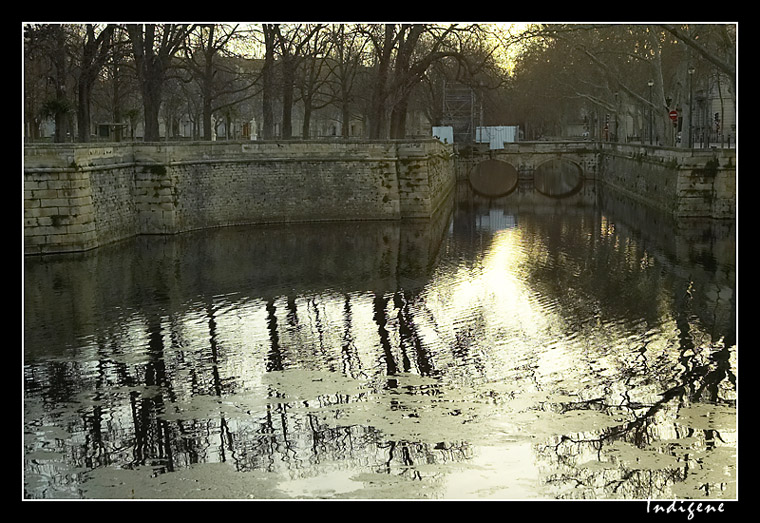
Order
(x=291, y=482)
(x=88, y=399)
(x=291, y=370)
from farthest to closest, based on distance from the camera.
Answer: (x=291, y=370) < (x=88, y=399) < (x=291, y=482)

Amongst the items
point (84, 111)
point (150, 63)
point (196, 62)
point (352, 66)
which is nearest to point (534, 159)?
point (352, 66)

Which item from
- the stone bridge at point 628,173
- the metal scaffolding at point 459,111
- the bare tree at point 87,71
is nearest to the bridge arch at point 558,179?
the stone bridge at point 628,173

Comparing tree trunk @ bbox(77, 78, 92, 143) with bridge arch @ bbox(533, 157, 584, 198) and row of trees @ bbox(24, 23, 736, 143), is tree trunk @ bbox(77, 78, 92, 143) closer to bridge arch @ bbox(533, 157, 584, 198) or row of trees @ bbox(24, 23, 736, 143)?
row of trees @ bbox(24, 23, 736, 143)

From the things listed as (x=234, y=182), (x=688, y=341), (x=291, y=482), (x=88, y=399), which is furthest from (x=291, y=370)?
(x=234, y=182)

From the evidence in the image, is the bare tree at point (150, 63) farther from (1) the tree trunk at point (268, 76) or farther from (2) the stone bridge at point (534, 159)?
(2) the stone bridge at point (534, 159)

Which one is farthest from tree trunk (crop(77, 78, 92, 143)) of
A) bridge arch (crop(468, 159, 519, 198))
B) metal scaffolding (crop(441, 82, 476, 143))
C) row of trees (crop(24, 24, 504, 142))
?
metal scaffolding (crop(441, 82, 476, 143))

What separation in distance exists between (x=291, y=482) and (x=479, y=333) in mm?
7057

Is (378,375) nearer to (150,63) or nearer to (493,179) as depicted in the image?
(150,63)

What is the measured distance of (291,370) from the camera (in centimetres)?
1438

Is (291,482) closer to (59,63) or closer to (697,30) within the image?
(59,63)

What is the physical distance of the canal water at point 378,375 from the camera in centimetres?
1034

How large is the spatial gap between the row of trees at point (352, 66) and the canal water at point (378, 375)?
5.44 m

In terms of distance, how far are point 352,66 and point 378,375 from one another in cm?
2914

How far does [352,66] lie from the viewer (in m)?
41.7
